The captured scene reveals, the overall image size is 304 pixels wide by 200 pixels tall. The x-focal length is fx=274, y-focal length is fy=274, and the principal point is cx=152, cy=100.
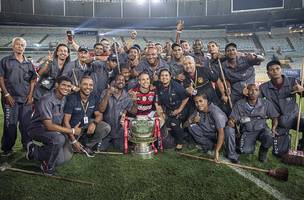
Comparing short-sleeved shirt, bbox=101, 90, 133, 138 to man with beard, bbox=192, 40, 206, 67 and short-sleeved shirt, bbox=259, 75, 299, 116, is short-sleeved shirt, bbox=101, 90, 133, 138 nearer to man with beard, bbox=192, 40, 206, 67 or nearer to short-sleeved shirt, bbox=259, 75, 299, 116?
man with beard, bbox=192, 40, 206, 67

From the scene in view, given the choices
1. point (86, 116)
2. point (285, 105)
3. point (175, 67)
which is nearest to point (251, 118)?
point (285, 105)

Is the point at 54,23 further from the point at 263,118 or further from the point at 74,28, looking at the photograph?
the point at 263,118

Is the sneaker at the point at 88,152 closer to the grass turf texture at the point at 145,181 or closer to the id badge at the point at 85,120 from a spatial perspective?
the grass turf texture at the point at 145,181

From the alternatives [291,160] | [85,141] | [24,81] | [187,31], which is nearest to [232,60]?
[291,160]

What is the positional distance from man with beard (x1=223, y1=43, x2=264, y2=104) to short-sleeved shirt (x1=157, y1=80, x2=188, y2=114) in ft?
4.02

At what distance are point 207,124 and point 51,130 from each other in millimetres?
3037

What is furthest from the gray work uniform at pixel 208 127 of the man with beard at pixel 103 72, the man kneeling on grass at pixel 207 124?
the man with beard at pixel 103 72

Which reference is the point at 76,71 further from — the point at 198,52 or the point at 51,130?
the point at 198,52

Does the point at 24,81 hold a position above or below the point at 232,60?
below

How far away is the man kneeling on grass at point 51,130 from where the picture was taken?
4.60 metres

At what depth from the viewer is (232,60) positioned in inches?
248

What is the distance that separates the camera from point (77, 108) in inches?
208

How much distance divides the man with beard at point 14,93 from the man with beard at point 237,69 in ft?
14.5

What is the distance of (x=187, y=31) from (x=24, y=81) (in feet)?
104
